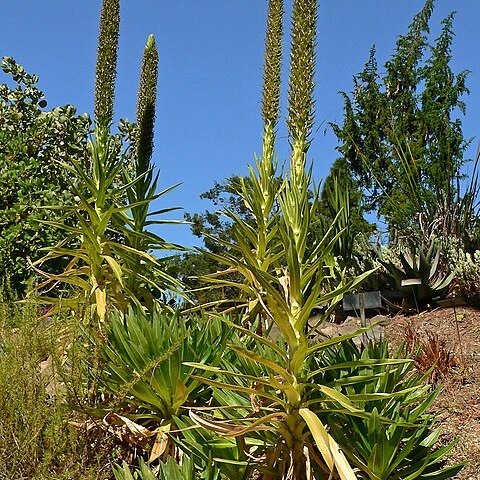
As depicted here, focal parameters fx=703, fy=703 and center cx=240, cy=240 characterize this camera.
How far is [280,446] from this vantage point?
2.91 meters

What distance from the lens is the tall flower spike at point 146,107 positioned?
5.22 m

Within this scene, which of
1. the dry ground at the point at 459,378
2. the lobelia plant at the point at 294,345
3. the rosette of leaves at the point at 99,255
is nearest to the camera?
the lobelia plant at the point at 294,345

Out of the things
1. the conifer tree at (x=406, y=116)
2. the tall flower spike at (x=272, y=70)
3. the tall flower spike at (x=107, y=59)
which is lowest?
the tall flower spike at (x=272, y=70)

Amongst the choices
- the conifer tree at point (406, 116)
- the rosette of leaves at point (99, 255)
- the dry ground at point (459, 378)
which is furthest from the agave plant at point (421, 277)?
the conifer tree at point (406, 116)

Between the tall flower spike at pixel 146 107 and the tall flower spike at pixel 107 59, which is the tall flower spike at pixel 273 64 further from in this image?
the tall flower spike at pixel 107 59

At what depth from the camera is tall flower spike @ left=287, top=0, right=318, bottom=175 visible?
10.1 ft

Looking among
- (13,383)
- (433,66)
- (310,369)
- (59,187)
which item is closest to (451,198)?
(59,187)

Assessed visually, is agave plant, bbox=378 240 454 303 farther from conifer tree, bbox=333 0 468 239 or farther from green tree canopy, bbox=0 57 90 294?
conifer tree, bbox=333 0 468 239

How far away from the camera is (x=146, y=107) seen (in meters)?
5.22

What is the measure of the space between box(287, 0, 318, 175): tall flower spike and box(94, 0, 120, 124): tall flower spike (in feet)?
7.51

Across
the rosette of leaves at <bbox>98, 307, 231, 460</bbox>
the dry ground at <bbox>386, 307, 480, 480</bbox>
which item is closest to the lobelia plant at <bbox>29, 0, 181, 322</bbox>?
the rosette of leaves at <bbox>98, 307, 231, 460</bbox>

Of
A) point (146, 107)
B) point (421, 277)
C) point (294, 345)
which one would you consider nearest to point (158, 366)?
point (294, 345)

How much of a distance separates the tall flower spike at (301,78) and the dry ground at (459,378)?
1463 millimetres

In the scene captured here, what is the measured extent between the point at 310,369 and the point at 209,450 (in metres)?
0.60
